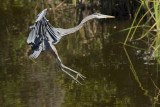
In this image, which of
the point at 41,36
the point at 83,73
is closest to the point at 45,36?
the point at 41,36

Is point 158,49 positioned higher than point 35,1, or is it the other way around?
point 35,1

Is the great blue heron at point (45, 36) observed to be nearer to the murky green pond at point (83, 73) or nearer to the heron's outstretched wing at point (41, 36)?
the heron's outstretched wing at point (41, 36)

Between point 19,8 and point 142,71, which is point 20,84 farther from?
point 19,8

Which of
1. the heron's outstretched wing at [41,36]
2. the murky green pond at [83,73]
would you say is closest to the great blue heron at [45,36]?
the heron's outstretched wing at [41,36]

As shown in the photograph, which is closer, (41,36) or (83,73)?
(41,36)

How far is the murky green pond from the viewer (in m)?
4.89

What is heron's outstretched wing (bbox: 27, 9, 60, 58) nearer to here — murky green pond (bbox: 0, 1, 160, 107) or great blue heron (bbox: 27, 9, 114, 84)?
great blue heron (bbox: 27, 9, 114, 84)

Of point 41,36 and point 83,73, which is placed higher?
point 41,36

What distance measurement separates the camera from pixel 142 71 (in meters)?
5.85

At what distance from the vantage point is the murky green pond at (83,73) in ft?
16.0

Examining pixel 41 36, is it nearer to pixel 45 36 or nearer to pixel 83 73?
pixel 45 36

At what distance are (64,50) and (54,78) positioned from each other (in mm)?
1452

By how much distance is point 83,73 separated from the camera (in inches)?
229

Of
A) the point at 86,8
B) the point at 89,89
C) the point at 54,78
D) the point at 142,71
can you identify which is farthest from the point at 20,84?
the point at 86,8
